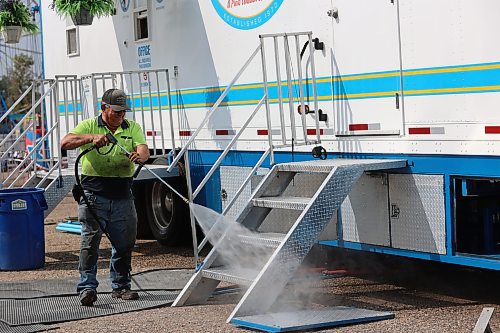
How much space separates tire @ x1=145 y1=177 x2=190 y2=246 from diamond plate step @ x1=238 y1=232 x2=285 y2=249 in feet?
10.4

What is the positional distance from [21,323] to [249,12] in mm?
3605

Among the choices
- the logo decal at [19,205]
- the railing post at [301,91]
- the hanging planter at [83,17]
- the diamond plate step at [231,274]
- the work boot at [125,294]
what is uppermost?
the hanging planter at [83,17]

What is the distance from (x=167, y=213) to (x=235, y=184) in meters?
1.96

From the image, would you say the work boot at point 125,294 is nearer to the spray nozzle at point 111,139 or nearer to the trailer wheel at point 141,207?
the spray nozzle at point 111,139

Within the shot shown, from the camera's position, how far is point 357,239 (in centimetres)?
777

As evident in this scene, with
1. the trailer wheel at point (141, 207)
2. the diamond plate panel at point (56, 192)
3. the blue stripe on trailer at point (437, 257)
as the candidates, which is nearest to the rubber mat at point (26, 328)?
the blue stripe on trailer at point (437, 257)

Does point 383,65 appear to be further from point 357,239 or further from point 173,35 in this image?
point 173,35

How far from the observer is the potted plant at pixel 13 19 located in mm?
12617

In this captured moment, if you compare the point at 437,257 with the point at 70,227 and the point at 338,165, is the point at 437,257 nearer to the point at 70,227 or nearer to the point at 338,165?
the point at 338,165

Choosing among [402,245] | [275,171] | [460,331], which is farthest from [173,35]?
[460,331]

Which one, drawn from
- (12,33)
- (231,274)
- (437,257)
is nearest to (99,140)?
(231,274)

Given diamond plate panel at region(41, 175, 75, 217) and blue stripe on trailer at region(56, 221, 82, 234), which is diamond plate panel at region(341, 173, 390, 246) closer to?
diamond plate panel at region(41, 175, 75, 217)

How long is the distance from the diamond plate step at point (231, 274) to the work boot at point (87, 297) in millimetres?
912

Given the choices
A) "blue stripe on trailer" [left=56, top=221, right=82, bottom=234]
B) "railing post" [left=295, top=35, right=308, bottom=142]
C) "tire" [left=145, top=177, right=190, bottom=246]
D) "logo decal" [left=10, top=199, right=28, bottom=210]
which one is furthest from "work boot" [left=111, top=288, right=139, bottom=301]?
"blue stripe on trailer" [left=56, top=221, right=82, bottom=234]
